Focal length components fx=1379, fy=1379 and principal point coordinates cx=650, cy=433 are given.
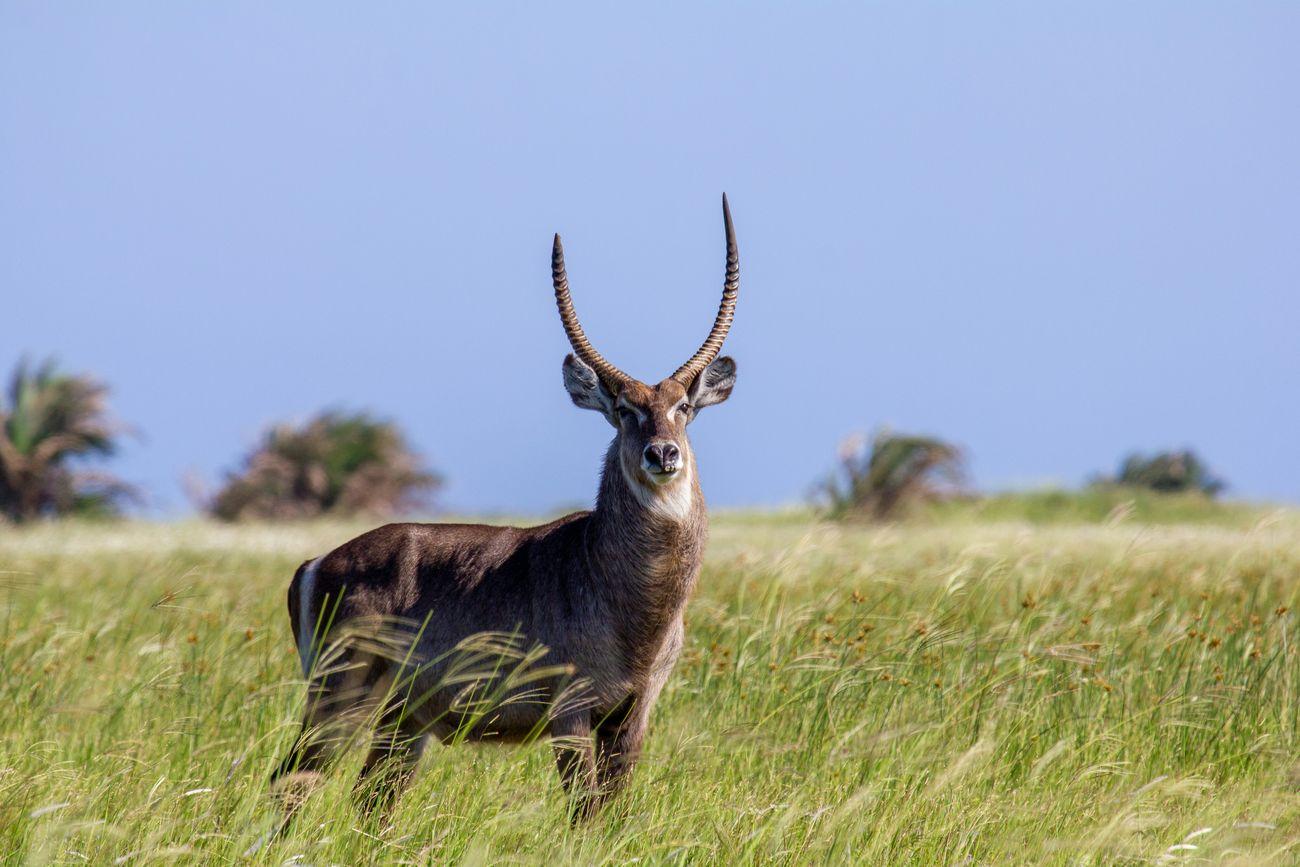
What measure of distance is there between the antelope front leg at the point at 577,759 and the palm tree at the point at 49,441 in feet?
87.0

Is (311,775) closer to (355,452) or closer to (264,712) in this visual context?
(264,712)

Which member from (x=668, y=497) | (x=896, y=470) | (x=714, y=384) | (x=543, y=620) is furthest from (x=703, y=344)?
(x=896, y=470)

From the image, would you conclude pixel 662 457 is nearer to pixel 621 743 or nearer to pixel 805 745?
pixel 621 743

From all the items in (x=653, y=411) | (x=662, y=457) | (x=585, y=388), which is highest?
(x=585, y=388)

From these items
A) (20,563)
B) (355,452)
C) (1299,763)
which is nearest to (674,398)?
(1299,763)

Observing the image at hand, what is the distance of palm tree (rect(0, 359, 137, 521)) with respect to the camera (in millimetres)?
29275

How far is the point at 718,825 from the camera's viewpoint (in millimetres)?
5340

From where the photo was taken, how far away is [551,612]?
6066 mm

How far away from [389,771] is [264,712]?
1.36 m

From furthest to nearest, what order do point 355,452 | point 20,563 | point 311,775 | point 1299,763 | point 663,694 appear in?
point 355,452, point 20,563, point 663,694, point 1299,763, point 311,775

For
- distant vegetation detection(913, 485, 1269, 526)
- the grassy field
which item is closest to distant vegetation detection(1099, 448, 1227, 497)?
distant vegetation detection(913, 485, 1269, 526)

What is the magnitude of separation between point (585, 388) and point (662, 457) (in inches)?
34.4

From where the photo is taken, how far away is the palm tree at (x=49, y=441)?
29.3 m

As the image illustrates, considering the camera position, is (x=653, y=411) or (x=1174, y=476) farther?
(x=1174, y=476)
